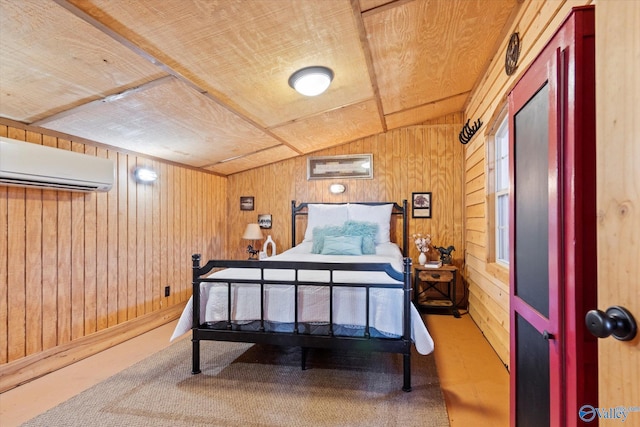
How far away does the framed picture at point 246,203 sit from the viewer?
4.65 meters

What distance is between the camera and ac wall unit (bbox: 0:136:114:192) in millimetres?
1969

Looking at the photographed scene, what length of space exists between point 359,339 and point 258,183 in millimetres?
3127

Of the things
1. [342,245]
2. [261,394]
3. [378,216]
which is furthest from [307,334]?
[378,216]

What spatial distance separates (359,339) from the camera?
6.68 ft

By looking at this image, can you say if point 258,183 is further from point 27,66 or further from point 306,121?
point 27,66

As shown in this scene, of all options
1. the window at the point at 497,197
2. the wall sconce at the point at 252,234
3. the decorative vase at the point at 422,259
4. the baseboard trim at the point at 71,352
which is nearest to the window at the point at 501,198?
the window at the point at 497,197

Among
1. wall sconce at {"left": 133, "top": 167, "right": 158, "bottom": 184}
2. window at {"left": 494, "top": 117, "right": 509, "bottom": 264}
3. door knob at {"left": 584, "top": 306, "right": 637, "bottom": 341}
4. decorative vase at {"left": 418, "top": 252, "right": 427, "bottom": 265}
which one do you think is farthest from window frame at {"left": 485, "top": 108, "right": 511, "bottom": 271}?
wall sconce at {"left": 133, "top": 167, "right": 158, "bottom": 184}

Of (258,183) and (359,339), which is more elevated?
(258,183)

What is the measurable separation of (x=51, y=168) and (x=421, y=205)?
380 centimetres

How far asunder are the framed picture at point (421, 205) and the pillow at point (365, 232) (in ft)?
2.38

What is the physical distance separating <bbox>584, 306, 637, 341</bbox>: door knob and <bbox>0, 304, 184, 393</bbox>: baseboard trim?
3140 millimetres

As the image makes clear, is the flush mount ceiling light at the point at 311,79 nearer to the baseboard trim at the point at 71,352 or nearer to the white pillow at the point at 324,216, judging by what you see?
the white pillow at the point at 324,216

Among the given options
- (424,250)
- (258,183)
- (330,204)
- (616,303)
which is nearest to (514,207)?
(616,303)

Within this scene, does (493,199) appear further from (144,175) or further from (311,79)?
(144,175)
